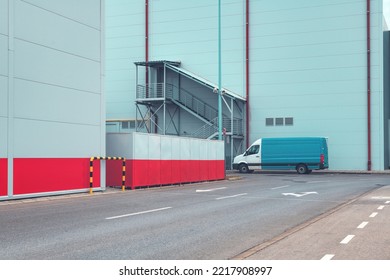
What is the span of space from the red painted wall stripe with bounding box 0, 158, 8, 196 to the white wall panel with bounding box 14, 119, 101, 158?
1.87 feet

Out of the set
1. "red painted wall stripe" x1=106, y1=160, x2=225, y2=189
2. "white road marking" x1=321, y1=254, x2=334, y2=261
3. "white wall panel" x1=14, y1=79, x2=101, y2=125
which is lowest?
"white road marking" x1=321, y1=254, x2=334, y2=261

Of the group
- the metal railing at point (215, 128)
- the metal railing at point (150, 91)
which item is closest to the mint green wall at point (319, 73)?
the metal railing at point (215, 128)

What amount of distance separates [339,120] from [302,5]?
9.50 m

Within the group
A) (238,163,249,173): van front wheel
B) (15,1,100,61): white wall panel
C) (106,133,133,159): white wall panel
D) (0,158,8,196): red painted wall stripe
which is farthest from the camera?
(238,163,249,173): van front wheel

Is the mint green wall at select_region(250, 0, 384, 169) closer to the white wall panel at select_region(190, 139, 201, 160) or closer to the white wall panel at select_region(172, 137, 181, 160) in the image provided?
the white wall panel at select_region(190, 139, 201, 160)

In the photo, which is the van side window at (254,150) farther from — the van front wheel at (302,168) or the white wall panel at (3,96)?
the white wall panel at (3,96)

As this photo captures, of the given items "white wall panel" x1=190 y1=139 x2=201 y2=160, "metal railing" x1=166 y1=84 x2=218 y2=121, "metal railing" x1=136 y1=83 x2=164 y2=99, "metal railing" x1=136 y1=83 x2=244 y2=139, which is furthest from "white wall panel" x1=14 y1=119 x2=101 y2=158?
"metal railing" x1=136 y1=83 x2=164 y2=99

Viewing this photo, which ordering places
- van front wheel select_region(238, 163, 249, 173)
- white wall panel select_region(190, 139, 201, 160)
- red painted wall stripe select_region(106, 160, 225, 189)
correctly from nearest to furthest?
red painted wall stripe select_region(106, 160, 225, 189)
white wall panel select_region(190, 139, 201, 160)
van front wheel select_region(238, 163, 249, 173)

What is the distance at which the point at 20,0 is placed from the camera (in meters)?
17.6

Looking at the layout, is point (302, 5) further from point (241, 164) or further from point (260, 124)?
point (241, 164)

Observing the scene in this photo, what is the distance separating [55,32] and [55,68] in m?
1.29

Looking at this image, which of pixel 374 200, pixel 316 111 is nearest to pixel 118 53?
pixel 316 111

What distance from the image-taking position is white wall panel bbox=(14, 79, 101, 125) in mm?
17578

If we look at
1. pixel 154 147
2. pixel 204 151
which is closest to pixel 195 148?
pixel 204 151
